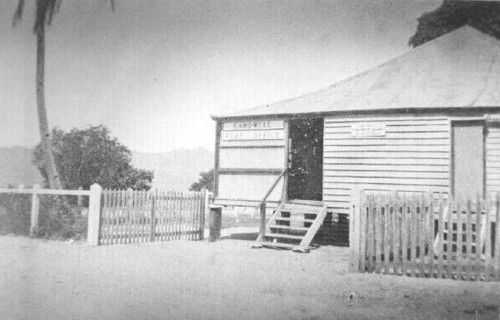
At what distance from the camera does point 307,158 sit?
1703cm

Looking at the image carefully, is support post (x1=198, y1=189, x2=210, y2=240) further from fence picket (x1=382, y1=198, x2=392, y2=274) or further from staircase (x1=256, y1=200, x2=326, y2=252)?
fence picket (x1=382, y1=198, x2=392, y2=274)

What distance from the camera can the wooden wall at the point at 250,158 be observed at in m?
14.4

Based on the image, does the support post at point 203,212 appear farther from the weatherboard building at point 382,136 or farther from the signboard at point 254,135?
the signboard at point 254,135

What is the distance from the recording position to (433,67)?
14.6 m

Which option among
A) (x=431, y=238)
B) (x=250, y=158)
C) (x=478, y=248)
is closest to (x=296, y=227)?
(x=250, y=158)

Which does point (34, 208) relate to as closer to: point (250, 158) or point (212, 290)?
point (250, 158)

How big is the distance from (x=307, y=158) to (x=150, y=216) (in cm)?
621

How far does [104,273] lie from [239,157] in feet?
22.9

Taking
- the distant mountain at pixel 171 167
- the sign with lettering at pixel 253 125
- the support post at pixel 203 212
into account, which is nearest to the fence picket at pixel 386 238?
the sign with lettering at pixel 253 125

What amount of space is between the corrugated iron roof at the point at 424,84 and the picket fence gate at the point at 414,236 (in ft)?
14.1

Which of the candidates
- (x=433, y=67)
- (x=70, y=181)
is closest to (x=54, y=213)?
(x=433, y=67)

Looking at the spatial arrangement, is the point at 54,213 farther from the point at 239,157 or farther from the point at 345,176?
the point at 345,176

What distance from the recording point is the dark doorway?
53.5 ft

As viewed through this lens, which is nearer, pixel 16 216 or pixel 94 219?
pixel 94 219
